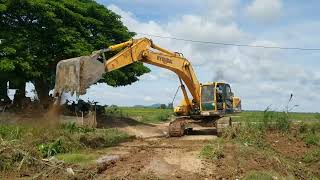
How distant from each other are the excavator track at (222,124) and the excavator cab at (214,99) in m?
0.99

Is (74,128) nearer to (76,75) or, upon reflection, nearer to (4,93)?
(76,75)

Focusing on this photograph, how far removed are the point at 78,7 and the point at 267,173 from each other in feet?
61.9

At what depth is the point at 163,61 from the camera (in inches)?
950

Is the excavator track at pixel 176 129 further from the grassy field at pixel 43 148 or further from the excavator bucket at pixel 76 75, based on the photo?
the excavator bucket at pixel 76 75

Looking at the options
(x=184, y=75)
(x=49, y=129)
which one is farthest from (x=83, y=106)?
(x=49, y=129)

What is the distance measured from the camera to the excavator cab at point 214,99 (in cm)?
2555

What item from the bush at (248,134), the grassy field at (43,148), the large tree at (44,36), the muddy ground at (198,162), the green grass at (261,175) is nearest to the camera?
the grassy field at (43,148)

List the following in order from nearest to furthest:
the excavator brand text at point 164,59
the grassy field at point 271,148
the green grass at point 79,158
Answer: the green grass at point 79,158
the grassy field at point 271,148
the excavator brand text at point 164,59

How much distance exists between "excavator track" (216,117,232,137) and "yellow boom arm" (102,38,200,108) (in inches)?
92.0

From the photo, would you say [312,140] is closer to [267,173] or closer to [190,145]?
[190,145]

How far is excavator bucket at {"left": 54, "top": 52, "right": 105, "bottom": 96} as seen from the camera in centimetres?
1786

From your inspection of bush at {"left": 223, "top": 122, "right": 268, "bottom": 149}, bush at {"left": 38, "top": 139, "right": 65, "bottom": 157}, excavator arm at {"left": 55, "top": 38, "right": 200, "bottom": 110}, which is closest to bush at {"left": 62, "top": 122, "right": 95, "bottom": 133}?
excavator arm at {"left": 55, "top": 38, "right": 200, "bottom": 110}

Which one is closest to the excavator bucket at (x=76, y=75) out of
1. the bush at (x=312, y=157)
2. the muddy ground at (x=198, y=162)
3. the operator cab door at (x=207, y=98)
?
the muddy ground at (x=198, y=162)

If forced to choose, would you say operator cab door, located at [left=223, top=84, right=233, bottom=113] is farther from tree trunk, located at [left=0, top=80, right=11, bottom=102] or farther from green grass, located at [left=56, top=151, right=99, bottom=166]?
tree trunk, located at [left=0, top=80, right=11, bottom=102]
